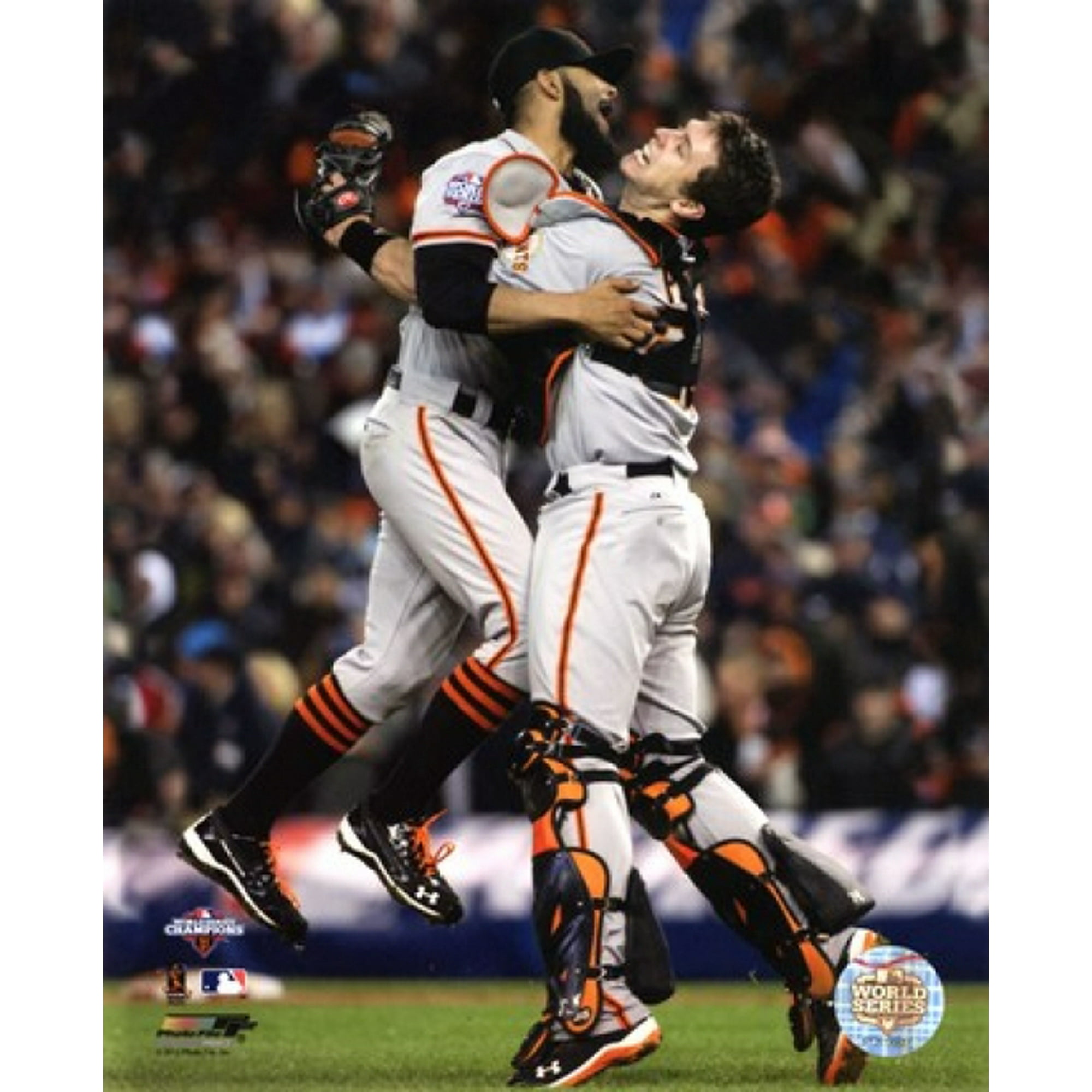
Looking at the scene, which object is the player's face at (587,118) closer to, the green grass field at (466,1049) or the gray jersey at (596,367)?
the gray jersey at (596,367)

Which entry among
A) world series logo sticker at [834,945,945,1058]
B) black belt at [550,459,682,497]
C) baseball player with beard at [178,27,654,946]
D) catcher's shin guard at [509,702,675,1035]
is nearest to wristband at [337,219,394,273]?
baseball player with beard at [178,27,654,946]

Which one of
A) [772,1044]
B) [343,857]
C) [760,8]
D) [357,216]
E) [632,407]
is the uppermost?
[760,8]

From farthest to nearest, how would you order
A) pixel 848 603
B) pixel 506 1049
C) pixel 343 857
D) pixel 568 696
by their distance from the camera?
pixel 848 603 < pixel 343 857 < pixel 506 1049 < pixel 568 696

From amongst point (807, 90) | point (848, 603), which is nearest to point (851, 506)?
point (848, 603)

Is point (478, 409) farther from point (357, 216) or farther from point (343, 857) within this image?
point (343, 857)

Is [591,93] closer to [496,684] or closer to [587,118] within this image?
[587,118]

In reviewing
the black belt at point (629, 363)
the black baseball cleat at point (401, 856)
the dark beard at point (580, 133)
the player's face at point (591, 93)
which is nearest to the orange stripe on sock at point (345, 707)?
the black baseball cleat at point (401, 856)

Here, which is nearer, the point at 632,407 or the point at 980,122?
the point at 632,407

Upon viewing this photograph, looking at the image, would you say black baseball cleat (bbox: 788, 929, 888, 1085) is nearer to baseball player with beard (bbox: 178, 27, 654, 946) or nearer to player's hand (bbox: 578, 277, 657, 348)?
baseball player with beard (bbox: 178, 27, 654, 946)
